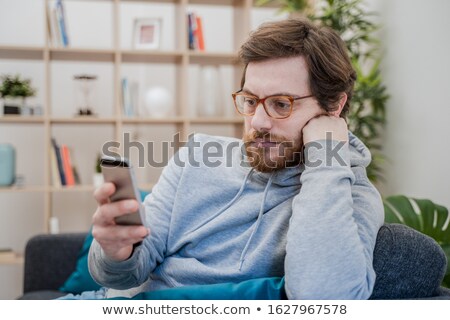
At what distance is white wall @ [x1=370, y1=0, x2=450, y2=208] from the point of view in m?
2.46

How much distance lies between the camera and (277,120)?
127 centimetres

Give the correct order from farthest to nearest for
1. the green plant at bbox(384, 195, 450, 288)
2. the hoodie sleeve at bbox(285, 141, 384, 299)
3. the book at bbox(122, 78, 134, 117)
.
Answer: the book at bbox(122, 78, 134, 117)
the green plant at bbox(384, 195, 450, 288)
the hoodie sleeve at bbox(285, 141, 384, 299)

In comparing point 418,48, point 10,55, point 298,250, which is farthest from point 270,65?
point 10,55

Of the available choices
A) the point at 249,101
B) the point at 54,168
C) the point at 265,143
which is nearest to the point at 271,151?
the point at 265,143

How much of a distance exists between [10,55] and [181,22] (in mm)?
995

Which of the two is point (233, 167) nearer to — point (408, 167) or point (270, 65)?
point (270, 65)

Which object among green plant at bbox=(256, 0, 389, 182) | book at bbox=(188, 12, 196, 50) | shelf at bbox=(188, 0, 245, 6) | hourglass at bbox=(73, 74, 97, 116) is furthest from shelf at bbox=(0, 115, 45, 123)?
green plant at bbox=(256, 0, 389, 182)

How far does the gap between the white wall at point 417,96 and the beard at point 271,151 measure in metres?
1.33

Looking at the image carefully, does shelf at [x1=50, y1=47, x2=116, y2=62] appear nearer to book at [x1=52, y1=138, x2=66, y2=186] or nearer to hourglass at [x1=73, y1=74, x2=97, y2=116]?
hourglass at [x1=73, y1=74, x2=97, y2=116]

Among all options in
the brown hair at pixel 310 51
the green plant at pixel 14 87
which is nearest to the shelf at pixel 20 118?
the green plant at pixel 14 87

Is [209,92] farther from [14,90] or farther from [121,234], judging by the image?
[121,234]

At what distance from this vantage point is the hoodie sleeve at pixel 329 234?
108cm

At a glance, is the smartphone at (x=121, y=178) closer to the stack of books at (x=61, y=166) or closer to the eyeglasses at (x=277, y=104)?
the eyeglasses at (x=277, y=104)

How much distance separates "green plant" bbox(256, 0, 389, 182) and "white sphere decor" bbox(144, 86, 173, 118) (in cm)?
78
